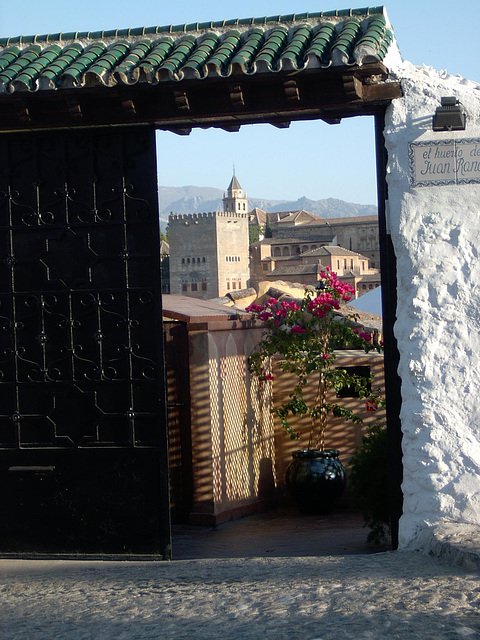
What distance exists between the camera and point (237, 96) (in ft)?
17.8

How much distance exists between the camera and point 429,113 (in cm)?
542

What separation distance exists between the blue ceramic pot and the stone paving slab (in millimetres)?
3344

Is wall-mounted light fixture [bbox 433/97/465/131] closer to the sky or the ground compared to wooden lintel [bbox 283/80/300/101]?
closer to the ground

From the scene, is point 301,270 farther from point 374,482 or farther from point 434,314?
point 434,314

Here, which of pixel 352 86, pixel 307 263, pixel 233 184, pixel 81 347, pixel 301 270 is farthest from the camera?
pixel 233 184

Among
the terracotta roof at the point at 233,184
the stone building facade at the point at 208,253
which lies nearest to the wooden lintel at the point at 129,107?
the stone building facade at the point at 208,253

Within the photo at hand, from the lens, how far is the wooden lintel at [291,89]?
533 cm

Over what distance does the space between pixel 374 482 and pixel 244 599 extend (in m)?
2.33

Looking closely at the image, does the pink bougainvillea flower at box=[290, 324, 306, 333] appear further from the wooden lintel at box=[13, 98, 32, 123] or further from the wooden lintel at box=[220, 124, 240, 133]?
the wooden lintel at box=[13, 98, 32, 123]

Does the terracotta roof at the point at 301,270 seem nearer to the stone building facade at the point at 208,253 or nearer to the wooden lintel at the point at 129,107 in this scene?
the stone building facade at the point at 208,253

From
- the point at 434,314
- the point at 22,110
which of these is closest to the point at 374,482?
the point at 434,314

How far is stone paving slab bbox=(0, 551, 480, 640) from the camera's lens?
3.81 m

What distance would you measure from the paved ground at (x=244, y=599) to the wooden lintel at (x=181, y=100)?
272cm

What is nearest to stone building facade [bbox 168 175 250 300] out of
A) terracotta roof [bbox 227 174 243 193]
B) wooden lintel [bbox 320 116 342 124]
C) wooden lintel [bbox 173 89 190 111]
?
terracotta roof [bbox 227 174 243 193]
